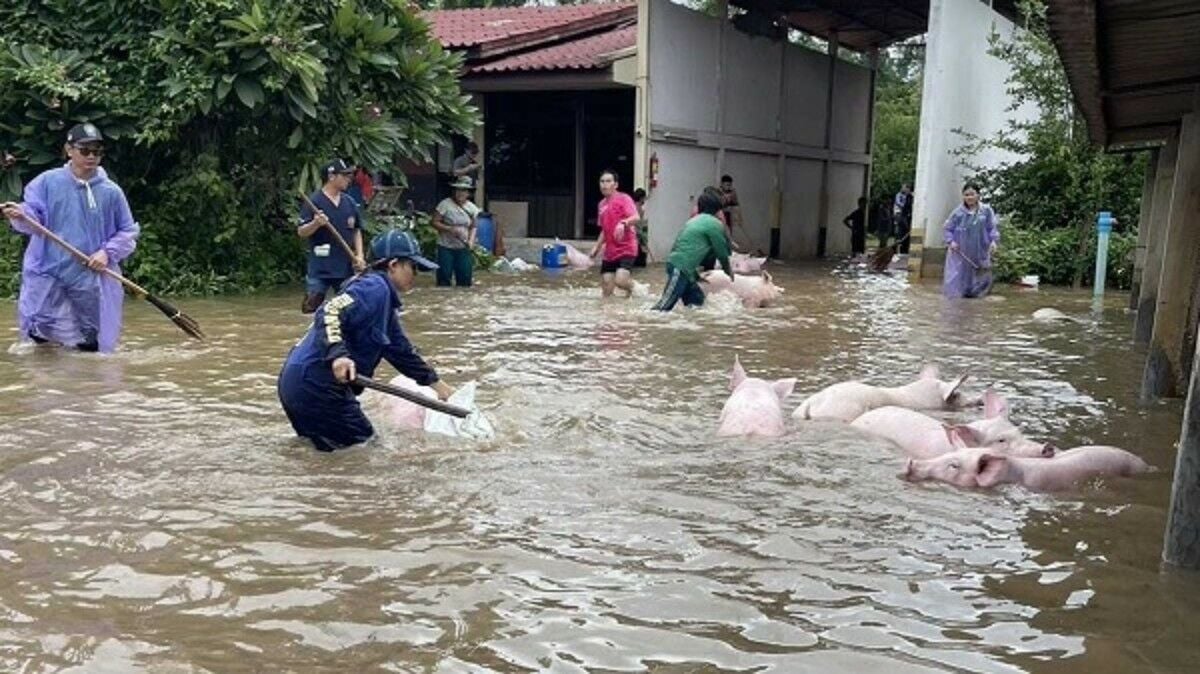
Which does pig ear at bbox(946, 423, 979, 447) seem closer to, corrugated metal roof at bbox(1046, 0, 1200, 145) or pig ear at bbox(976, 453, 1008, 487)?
pig ear at bbox(976, 453, 1008, 487)

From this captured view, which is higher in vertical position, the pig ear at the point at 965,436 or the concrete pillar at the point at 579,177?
the concrete pillar at the point at 579,177

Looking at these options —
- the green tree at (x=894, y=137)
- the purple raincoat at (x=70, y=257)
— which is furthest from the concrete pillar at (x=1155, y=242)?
the green tree at (x=894, y=137)

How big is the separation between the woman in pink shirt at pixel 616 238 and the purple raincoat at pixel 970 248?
4239 mm

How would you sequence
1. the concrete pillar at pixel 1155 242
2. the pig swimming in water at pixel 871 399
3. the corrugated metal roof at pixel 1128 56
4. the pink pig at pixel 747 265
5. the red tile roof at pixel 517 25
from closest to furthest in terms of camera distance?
the corrugated metal roof at pixel 1128 56, the pig swimming in water at pixel 871 399, the concrete pillar at pixel 1155 242, the pink pig at pixel 747 265, the red tile roof at pixel 517 25

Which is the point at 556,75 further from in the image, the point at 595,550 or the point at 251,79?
the point at 595,550

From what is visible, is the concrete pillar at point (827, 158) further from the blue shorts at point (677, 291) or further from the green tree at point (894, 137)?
the blue shorts at point (677, 291)

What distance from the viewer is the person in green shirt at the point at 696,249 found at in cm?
1166

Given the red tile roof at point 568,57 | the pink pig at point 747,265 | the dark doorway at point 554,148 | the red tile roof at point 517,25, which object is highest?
the red tile roof at point 517,25

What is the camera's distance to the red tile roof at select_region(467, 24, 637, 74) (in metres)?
18.5

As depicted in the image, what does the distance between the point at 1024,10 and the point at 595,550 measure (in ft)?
54.0

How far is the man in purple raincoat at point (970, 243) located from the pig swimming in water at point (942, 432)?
Answer: 8497 millimetres

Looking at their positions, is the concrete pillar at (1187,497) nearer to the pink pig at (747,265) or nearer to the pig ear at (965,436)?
the pig ear at (965,436)

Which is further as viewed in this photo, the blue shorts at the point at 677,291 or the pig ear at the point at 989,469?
the blue shorts at the point at 677,291

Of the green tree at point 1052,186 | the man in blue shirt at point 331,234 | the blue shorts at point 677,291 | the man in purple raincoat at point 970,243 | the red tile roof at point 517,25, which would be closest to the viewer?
the man in blue shirt at point 331,234
